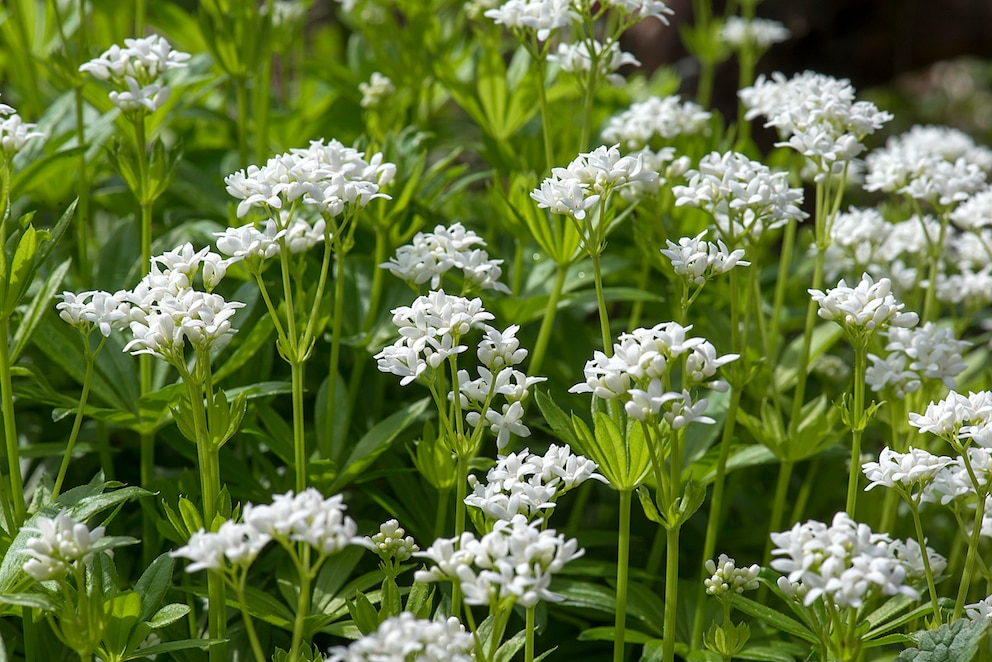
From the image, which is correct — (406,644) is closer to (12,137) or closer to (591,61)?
(12,137)

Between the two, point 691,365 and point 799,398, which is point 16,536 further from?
point 799,398

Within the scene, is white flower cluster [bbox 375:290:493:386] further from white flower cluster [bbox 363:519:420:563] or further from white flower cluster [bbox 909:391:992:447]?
white flower cluster [bbox 909:391:992:447]

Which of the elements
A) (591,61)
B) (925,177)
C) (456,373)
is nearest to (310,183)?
(456,373)

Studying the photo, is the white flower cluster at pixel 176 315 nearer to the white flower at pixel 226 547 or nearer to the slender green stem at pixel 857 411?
the white flower at pixel 226 547

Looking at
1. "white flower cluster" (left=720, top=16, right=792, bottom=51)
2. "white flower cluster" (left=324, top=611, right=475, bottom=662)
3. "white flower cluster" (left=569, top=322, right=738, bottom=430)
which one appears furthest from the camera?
"white flower cluster" (left=720, top=16, right=792, bottom=51)

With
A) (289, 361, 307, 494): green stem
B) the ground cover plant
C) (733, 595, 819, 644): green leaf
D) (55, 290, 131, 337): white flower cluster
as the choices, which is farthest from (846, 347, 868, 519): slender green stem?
(55, 290, 131, 337): white flower cluster

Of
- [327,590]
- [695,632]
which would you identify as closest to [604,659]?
[695,632]

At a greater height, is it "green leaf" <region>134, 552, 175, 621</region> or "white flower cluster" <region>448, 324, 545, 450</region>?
"white flower cluster" <region>448, 324, 545, 450</region>
